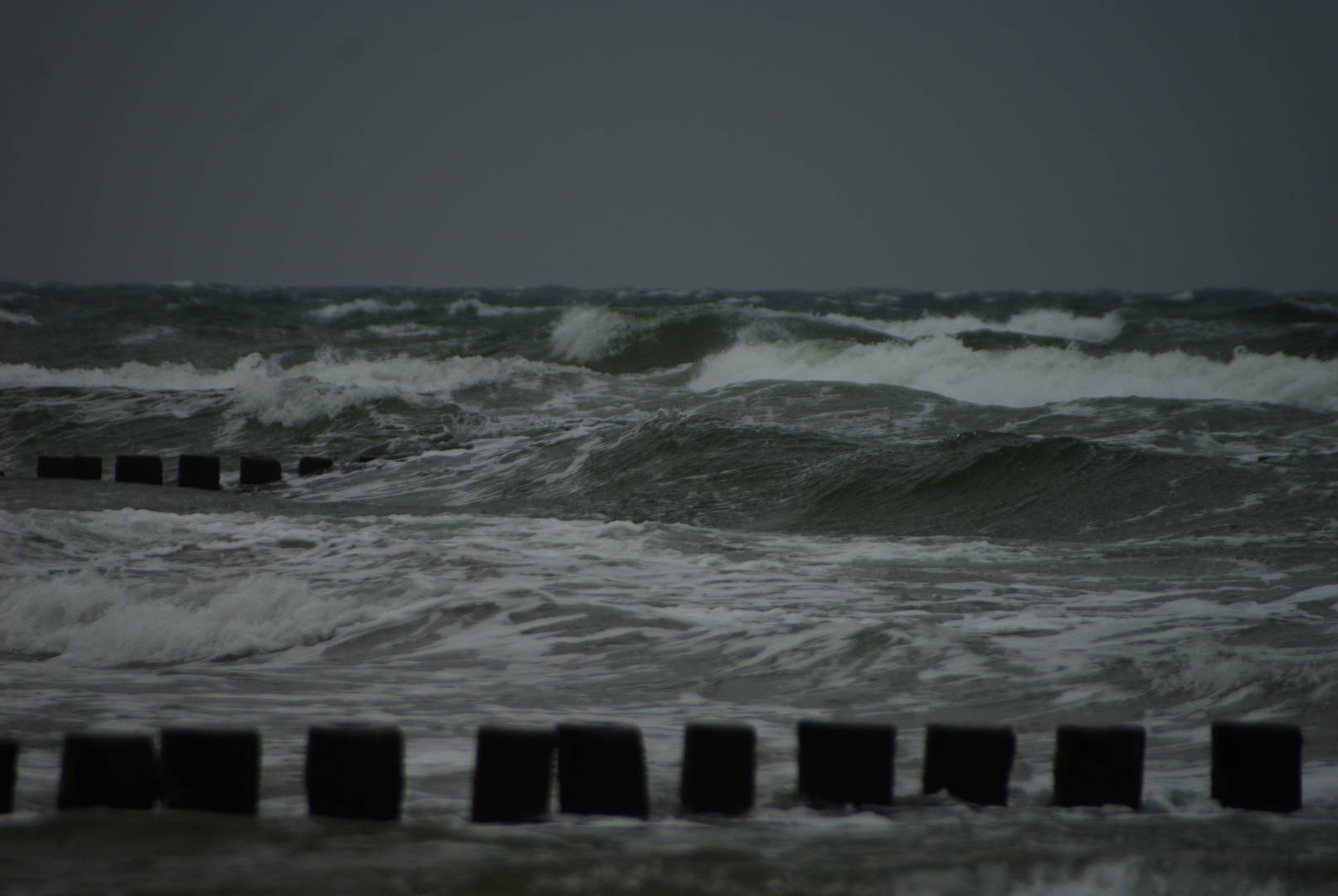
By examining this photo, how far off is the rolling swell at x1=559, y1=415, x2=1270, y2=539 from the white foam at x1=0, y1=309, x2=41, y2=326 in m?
19.3

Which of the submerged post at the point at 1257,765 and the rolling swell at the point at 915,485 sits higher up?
the submerged post at the point at 1257,765

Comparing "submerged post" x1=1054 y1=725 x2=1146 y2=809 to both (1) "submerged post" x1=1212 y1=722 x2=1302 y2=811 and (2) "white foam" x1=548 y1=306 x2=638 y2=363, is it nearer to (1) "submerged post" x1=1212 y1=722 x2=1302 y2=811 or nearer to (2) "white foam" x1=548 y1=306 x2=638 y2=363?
(1) "submerged post" x1=1212 y1=722 x2=1302 y2=811

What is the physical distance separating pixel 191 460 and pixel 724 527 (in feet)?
11.9

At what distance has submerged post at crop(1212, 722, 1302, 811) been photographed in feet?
7.37

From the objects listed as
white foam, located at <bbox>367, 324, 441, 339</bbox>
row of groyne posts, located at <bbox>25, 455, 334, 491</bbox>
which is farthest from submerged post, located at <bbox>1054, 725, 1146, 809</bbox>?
white foam, located at <bbox>367, 324, 441, 339</bbox>

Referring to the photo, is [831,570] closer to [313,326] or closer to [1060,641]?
[1060,641]

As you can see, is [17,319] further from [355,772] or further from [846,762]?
[846,762]

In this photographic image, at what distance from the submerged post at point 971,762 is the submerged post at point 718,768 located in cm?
36

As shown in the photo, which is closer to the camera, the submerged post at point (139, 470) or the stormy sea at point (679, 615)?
the stormy sea at point (679, 615)

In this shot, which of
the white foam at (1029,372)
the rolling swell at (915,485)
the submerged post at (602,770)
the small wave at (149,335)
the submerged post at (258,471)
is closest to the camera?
the submerged post at (602,770)

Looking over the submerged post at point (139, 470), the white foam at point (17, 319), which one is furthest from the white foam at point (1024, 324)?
the white foam at point (17, 319)

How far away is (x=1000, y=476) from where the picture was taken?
26.1 feet

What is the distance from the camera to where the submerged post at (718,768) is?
85.0 inches

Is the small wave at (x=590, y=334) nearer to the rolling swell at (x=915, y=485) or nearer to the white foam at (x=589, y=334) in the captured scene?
the white foam at (x=589, y=334)
